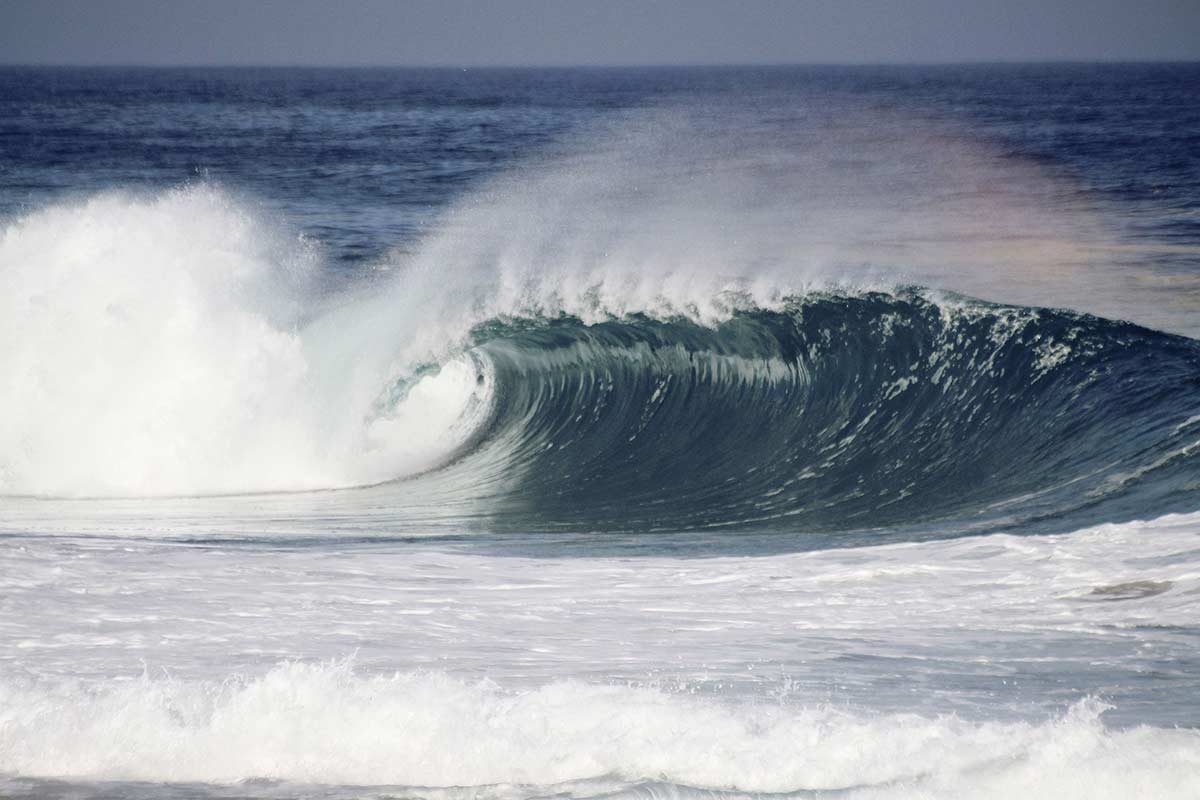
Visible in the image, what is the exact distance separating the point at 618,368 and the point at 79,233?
207 inches

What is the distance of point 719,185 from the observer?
30578 mm

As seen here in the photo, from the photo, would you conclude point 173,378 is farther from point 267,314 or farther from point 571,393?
point 571,393

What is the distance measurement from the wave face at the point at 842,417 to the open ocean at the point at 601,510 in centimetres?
4

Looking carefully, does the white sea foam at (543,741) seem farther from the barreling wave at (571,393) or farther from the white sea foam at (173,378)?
the white sea foam at (173,378)

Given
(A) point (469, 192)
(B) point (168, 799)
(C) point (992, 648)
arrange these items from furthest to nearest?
(A) point (469, 192)
(C) point (992, 648)
(B) point (168, 799)

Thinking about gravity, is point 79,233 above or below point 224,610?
above

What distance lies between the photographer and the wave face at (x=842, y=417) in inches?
340

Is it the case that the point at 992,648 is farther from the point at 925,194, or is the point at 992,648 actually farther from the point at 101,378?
the point at 925,194

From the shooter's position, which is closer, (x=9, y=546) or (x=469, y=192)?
(x=9, y=546)

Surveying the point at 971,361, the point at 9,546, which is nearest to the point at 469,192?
the point at 971,361

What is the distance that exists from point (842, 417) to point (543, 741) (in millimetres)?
6699

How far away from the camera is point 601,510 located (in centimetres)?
920

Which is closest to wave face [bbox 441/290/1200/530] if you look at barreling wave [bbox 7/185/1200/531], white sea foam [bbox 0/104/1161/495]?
barreling wave [bbox 7/185/1200/531]

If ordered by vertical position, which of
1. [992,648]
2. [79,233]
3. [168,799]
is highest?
[79,233]
